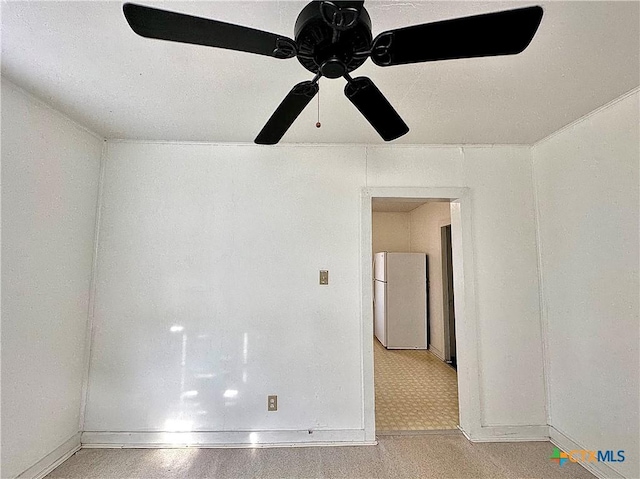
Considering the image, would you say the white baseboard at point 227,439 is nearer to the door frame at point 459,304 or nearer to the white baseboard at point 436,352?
the door frame at point 459,304

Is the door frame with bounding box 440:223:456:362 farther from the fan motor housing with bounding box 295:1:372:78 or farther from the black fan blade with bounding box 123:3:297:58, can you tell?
the black fan blade with bounding box 123:3:297:58

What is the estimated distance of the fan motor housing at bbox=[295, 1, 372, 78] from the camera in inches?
37.4

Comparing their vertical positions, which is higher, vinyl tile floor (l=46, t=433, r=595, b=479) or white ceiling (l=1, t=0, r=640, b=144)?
white ceiling (l=1, t=0, r=640, b=144)

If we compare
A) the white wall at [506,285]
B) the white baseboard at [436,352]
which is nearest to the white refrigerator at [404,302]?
the white baseboard at [436,352]

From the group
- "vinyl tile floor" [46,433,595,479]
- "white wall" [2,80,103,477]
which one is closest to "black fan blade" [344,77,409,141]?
"white wall" [2,80,103,477]

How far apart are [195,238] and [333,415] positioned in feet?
5.84

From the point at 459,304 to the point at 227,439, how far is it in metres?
2.13

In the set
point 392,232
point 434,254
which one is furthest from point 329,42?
point 392,232

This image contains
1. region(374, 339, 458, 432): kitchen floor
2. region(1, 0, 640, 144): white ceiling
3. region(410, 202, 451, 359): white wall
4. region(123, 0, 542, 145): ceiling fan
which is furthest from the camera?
region(410, 202, 451, 359): white wall

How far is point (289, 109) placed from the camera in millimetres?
1347

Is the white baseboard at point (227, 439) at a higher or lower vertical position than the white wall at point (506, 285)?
lower

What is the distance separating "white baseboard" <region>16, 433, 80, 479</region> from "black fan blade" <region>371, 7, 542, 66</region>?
117 inches

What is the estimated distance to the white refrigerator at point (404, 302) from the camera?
5277mm

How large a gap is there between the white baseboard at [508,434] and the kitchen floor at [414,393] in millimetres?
238
